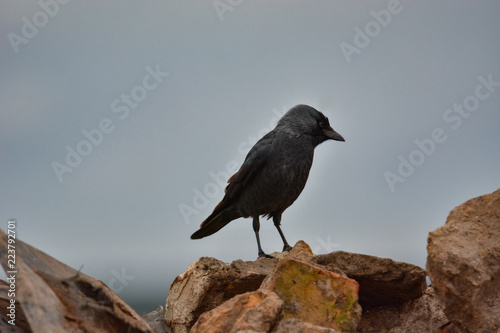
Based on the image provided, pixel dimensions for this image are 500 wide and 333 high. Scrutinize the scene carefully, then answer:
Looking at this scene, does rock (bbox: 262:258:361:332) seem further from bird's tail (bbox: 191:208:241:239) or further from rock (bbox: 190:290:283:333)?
bird's tail (bbox: 191:208:241:239)

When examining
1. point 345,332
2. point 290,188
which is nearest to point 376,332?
point 345,332

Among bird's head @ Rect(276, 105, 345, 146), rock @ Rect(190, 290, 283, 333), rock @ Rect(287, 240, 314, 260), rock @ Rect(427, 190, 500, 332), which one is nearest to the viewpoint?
rock @ Rect(190, 290, 283, 333)

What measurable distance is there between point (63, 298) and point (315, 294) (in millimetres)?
1747

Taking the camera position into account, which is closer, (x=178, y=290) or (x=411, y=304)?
(x=411, y=304)

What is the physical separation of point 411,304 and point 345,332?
4.30 ft

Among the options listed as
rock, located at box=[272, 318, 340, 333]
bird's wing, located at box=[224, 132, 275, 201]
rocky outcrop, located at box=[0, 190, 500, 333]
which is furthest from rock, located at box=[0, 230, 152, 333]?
bird's wing, located at box=[224, 132, 275, 201]

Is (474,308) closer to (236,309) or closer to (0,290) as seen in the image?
(236,309)

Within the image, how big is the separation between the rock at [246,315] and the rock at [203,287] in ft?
5.88

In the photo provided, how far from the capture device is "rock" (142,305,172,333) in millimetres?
5497

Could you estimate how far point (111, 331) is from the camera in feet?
11.7

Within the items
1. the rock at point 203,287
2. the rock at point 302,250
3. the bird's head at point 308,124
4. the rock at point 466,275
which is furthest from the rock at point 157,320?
the bird's head at point 308,124

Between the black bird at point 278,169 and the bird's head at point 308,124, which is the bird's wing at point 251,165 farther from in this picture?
the bird's head at point 308,124

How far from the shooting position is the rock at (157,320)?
550 centimetres

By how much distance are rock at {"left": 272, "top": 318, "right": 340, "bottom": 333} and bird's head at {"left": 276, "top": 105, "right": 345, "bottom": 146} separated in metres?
4.39
